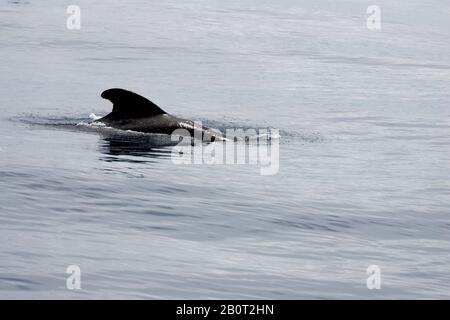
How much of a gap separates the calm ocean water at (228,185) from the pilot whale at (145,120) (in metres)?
0.55

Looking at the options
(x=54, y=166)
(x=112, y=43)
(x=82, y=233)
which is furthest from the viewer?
(x=112, y=43)

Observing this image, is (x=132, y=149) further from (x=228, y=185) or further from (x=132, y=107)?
(x=228, y=185)

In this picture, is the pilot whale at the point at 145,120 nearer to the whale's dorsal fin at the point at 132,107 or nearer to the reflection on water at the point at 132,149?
the whale's dorsal fin at the point at 132,107

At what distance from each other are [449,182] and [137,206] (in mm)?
5692

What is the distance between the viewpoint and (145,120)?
20.1m

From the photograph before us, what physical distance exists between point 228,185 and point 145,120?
3919 millimetres

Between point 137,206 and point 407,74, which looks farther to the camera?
point 407,74

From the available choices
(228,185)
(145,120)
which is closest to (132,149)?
(145,120)

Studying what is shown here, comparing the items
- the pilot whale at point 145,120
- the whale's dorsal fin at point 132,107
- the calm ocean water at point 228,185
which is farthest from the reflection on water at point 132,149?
the whale's dorsal fin at point 132,107

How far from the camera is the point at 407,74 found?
35531 mm

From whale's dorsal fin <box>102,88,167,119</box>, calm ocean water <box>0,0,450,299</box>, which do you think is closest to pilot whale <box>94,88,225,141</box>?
whale's dorsal fin <box>102,88,167,119</box>

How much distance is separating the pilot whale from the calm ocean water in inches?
21.9
